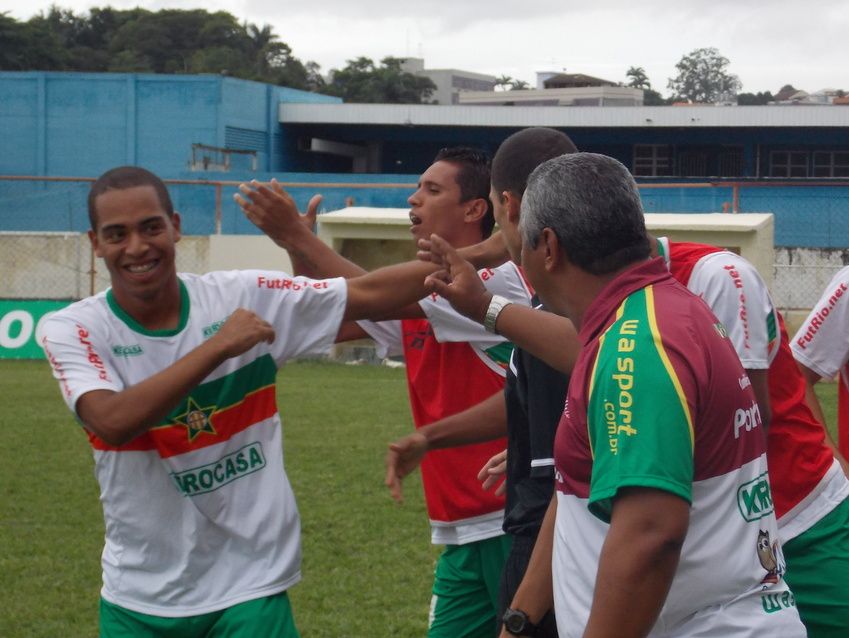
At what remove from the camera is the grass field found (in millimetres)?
6926

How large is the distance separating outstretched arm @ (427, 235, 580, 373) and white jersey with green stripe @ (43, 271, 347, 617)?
761mm

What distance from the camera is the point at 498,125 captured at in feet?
143

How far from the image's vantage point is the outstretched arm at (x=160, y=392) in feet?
11.7

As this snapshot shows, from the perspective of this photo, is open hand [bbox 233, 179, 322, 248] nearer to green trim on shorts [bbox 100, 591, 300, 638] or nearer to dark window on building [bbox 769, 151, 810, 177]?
green trim on shorts [bbox 100, 591, 300, 638]

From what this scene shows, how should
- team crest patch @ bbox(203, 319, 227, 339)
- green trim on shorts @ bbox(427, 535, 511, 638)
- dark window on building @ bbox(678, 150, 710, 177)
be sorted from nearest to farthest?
1. team crest patch @ bbox(203, 319, 227, 339)
2. green trim on shorts @ bbox(427, 535, 511, 638)
3. dark window on building @ bbox(678, 150, 710, 177)

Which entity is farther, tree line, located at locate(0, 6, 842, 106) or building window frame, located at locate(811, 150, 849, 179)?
tree line, located at locate(0, 6, 842, 106)

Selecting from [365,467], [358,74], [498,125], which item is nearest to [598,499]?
[365,467]

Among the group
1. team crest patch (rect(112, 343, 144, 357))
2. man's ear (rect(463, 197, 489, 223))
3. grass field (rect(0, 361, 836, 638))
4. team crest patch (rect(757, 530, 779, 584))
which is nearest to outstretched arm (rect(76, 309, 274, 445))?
team crest patch (rect(112, 343, 144, 357))

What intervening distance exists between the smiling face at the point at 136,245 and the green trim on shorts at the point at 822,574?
2.13 metres

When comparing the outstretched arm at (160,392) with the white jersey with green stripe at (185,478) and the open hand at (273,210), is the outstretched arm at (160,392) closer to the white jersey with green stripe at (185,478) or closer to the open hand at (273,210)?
the white jersey with green stripe at (185,478)

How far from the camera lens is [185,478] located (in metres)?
3.81

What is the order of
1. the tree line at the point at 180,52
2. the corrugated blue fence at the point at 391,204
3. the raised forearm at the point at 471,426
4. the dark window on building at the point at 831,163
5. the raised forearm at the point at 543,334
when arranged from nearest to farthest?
1. the raised forearm at the point at 543,334
2. the raised forearm at the point at 471,426
3. the corrugated blue fence at the point at 391,204
4. the dark window on building at the point at 831,163
5. the tree line at the point at 180,52

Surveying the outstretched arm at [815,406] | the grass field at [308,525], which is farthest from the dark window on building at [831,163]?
the outstretched arm at [815,406]

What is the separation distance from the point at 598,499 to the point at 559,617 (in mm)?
482
